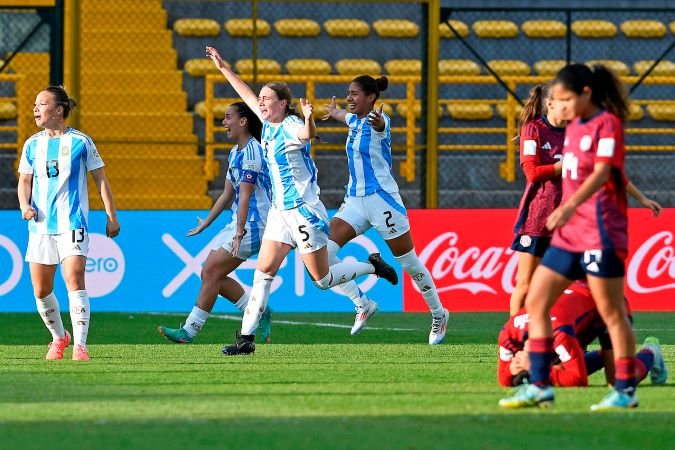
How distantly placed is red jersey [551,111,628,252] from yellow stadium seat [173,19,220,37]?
16.0m

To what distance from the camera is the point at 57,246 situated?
10102 millimetres

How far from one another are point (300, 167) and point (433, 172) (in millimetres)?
6027

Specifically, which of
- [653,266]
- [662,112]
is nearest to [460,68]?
[662,112]

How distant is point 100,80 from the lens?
70.3 ft

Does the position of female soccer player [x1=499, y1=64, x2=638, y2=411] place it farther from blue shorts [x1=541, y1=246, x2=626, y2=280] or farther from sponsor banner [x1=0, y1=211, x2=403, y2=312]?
sponsor banner [x1=0, y1=211, x2=403, y2=312]

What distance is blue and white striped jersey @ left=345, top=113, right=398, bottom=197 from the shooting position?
39.8 feet

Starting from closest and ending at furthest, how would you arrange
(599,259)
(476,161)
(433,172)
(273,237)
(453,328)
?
(599,259) → (273,237) → (453,328) → (433,172) → (476,161)

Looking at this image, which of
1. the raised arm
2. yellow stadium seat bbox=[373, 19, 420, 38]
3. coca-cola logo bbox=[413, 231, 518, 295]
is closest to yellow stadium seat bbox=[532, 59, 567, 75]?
yellow stadium seat bbox=[373, 19, 420, 38]

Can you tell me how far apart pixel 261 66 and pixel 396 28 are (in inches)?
104

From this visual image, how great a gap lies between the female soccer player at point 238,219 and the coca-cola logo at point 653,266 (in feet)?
16.8

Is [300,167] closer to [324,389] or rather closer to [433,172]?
[324,389]

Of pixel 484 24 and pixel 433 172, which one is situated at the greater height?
pixel 484 24

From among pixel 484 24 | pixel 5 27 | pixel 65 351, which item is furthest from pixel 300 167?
pixel 484 24

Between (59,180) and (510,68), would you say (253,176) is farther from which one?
(510,68)
